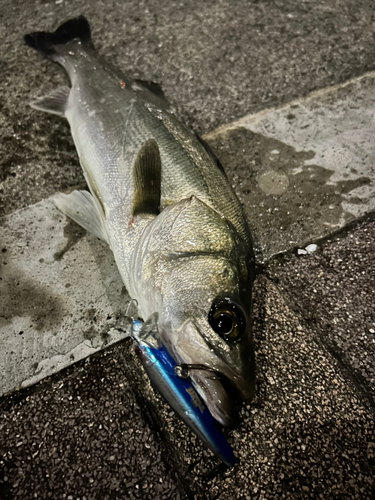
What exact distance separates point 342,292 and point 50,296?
6.16 ft

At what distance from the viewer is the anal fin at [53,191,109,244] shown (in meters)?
2.49

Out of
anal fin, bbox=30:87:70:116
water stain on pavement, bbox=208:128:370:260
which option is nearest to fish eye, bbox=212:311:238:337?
water stain on pavement, bbox=208:128:370:260

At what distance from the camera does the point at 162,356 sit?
1716 millimetres

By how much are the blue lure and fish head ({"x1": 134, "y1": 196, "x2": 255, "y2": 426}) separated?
7cm

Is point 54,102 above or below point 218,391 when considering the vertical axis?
above

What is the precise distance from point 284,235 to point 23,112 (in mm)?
2470

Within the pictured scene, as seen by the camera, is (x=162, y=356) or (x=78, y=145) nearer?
(x=162, y=356)

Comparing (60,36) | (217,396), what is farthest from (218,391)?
(60,36)

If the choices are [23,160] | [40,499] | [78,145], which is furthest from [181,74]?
[40,499]

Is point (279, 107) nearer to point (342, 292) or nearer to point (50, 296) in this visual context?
point (342, 292)

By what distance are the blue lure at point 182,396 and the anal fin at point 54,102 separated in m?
2.23

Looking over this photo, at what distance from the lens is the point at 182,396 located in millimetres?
1663

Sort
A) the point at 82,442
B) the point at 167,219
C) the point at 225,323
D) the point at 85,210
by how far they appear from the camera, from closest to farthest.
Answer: the point at 225,323
the point at 82,442
the point at 167,219
the point at 85,210

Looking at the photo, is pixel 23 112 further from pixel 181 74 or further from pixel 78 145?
pixel 181 74
